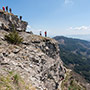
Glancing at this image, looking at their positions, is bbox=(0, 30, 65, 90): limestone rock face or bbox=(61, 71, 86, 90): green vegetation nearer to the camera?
bbox=(0, 30, 65, 90): limestone rock face

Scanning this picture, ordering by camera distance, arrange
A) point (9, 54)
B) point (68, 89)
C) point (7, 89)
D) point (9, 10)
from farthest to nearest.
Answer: point (68, 89)
point (9, 10)
point (9, 54)
point (7, 89)

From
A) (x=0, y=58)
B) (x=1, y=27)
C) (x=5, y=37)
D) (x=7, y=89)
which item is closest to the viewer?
(x=7, y=89)

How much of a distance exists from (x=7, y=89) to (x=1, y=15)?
73.7 ft

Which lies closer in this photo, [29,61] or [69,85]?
[29,61]

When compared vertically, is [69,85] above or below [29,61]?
below

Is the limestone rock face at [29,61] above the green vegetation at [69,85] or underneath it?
above

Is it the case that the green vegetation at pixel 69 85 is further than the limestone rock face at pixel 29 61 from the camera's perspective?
Yes

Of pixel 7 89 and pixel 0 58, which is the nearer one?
pixel 7 89

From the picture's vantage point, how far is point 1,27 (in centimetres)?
2119

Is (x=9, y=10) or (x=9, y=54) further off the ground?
(x=9, y=10)

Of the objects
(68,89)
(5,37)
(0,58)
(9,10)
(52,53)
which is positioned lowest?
(68,89)

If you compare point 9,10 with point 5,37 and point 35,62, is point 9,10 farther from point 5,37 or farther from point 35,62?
point 35,62

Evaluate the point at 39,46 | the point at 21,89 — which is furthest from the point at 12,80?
the point at 39,46

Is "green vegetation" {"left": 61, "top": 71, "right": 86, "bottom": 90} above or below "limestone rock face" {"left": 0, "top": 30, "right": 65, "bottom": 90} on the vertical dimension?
below
